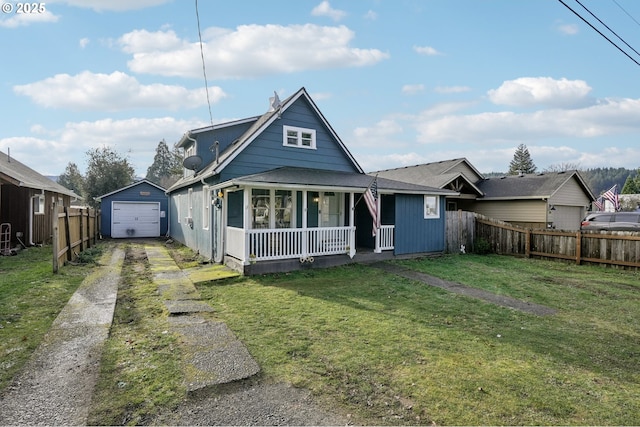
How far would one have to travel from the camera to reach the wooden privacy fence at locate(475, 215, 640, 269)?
458 inches

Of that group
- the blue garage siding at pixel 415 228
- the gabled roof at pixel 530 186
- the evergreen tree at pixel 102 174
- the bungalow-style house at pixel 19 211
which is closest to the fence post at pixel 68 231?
the bungalow-style house at pixel 19 211

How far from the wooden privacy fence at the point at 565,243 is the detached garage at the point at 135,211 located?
1928 cm

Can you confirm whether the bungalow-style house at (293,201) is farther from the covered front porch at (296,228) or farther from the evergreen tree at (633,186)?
the evergreen tree at (633,186)

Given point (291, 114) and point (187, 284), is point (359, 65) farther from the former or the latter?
point (187, 284)

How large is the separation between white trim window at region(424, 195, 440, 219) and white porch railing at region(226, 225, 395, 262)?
3970 mm

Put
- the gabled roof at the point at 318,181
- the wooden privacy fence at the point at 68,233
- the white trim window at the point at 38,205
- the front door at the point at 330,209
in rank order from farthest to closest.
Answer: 1. the white trim window at the point at 38,205
2. the front door at the point at 330,209
3. the gabled roof at the point at 318,181
4. the wooden privacy fence at the point at 68,233

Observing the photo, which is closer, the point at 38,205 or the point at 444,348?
the point at 444,348

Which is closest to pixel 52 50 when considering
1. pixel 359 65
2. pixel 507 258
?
pixel 359 65

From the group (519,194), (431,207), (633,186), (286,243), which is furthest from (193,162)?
(633,186)

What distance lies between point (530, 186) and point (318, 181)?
54.9 ft

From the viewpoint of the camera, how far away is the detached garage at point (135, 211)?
73.4 ft

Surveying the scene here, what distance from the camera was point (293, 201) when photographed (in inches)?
484

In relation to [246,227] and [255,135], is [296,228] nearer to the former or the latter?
[246,227]

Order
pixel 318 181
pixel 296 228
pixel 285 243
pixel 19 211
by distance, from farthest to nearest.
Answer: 1. pixel 19 211
2. pixel 318 181
3. pixel 296 228
4. pixel 285 243
